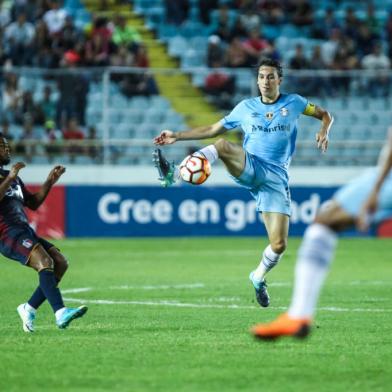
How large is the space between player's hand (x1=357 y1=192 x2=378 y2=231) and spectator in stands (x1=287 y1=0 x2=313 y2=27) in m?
21.9

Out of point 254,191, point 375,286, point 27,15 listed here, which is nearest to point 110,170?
point 27,15

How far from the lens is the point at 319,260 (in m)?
6.99

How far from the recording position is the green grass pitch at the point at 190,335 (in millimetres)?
7594

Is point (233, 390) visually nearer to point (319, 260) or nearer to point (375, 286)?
point (319, 260)

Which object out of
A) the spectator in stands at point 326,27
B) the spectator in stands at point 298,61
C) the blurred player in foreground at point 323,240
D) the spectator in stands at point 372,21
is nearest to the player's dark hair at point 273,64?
the blurred player in foreground at point 323,240

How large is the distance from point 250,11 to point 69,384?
857 inches

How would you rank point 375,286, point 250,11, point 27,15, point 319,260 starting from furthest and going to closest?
point 250,11
point 27,15
point 375,286
point 319,260

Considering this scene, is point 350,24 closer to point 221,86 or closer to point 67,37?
point 221,86

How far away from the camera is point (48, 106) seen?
76.6 ft

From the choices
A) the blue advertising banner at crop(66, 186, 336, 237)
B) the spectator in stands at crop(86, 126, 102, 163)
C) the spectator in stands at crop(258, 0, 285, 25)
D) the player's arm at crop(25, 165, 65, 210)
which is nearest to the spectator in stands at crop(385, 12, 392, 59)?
the spectator in stands at crop(258, 0, 285, 25)

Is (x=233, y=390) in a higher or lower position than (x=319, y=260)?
lower

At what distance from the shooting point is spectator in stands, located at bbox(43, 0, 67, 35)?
85.3ft

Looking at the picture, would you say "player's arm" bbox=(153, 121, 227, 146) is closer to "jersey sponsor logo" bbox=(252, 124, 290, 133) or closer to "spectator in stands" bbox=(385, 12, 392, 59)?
"jersey sponsor logo" bbox=(252, 124, 290, 133)

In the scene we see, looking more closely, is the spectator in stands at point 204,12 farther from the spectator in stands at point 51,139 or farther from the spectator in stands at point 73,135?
the spectator in stands at point 51,139
